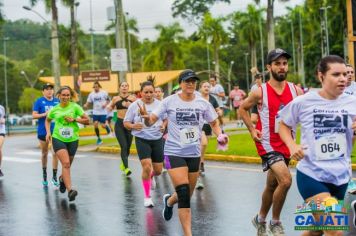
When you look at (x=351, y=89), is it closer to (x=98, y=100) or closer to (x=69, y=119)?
(x=69, y=119)

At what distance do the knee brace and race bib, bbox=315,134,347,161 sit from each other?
2.32 m

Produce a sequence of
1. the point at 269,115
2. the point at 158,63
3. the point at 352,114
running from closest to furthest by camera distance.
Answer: the point at 352,114
the point at 269,115
the point at 158,63

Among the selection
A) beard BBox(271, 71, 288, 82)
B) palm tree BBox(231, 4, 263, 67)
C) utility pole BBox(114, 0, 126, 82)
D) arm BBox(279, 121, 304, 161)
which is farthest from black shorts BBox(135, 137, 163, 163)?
palm tree BBox(231, 4, 263, 67)

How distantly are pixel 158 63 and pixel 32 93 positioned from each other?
87.5ft

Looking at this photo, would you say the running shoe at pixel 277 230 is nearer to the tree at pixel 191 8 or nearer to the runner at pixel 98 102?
the runner at pixel 98 102

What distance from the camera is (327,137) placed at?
539 cm

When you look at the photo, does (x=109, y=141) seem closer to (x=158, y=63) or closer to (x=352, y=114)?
(x=352, y=114)

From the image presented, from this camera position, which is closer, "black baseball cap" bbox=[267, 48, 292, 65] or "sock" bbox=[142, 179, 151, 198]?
"black baseball cap" bbox=[267, 48, 292, 65]

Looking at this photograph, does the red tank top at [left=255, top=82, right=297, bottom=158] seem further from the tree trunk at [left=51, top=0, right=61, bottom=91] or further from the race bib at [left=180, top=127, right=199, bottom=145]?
the tree trunk at [left=51, top=0, right=61, bottom=91]

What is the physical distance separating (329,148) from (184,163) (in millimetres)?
2595

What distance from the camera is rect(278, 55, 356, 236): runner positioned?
5.36 metres

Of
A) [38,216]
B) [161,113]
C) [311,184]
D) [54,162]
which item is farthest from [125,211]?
[311,184]

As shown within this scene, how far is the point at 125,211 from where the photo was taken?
9727mm

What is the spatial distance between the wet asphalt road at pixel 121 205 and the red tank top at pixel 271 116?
3.60 ft
